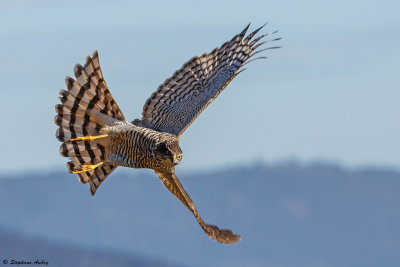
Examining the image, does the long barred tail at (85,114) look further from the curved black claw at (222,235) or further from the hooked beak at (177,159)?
the curved black claw at (222,235)

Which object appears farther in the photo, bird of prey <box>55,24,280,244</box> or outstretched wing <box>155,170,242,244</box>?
outstretched wing <box>155,170,242,244</box>

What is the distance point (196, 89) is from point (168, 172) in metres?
3.90

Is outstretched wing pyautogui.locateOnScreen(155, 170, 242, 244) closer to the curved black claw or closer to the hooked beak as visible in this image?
the curved black claw

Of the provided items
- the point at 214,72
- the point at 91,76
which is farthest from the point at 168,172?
the point at 214,72

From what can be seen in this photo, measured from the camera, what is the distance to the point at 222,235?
80.1 ft

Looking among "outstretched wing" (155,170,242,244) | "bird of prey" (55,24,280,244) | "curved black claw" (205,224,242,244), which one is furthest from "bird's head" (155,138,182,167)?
"curved black claw" (205,224,242,244)

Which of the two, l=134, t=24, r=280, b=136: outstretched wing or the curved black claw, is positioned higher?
l=134, t=24, r=280, b=136: outstretched wing

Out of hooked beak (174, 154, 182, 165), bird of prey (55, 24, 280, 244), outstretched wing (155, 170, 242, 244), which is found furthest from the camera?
outstretched wing (155, 170, 242, 244)

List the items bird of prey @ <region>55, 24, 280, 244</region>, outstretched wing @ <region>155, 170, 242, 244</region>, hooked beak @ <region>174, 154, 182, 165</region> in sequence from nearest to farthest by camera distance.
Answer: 1. hooked beak @ <region>174, 154, 182, 165</region>
2. bird of prey @ <region>55, 24, 280, 244</region>
3. outstretched wing @ <region>155, 170, 242, 244</region>

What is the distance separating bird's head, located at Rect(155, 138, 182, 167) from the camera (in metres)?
22.4

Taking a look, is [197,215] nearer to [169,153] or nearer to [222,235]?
[222,235]

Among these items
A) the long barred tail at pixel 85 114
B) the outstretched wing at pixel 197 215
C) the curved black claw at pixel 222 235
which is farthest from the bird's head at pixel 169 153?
the curved black claw at pixel 222 235

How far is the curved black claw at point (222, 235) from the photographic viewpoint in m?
24.1

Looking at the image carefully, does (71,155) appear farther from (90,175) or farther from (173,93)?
(173,93)
